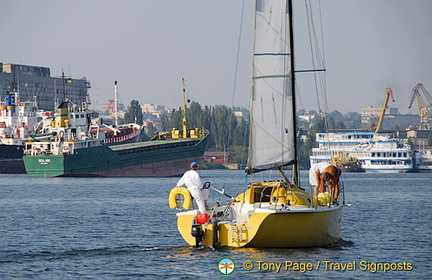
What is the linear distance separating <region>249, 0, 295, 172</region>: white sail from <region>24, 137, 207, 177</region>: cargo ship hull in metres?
70.6

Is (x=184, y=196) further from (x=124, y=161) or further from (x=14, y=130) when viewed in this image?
(x=14, y=130)

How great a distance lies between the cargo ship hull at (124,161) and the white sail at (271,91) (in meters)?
70.6

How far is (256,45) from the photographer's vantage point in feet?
84.0

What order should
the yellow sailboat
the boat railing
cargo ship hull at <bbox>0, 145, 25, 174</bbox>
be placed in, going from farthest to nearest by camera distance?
cargo ship hull at <bbox>0, 145, 25, 174</bbox>, the boat railing, the yellow sailboat

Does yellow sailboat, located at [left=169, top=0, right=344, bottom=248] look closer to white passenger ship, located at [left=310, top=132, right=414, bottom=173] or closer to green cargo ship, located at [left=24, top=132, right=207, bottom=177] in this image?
green cargo ship, located at [left=24, top=132, right=207, bottom=177]

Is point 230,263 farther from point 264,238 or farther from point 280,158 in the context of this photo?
point 280,158

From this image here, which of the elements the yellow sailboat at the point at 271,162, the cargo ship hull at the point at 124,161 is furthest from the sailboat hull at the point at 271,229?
the cargo ship hull at the point at 124,161

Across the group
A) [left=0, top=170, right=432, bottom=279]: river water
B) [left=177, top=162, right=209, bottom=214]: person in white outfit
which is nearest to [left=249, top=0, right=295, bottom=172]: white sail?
[left=177, top=162, right=209, bottom=214]: person in white outfit

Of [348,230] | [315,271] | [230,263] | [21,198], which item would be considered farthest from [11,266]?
[21,198]

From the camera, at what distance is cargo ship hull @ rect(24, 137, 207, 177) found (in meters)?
94.9

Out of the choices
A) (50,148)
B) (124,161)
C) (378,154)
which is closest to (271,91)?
(124,161)

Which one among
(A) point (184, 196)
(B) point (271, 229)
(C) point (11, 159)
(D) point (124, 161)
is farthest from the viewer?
(C) point (11, 159)

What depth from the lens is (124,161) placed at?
99688mm

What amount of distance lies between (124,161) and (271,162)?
74860 millimetres
